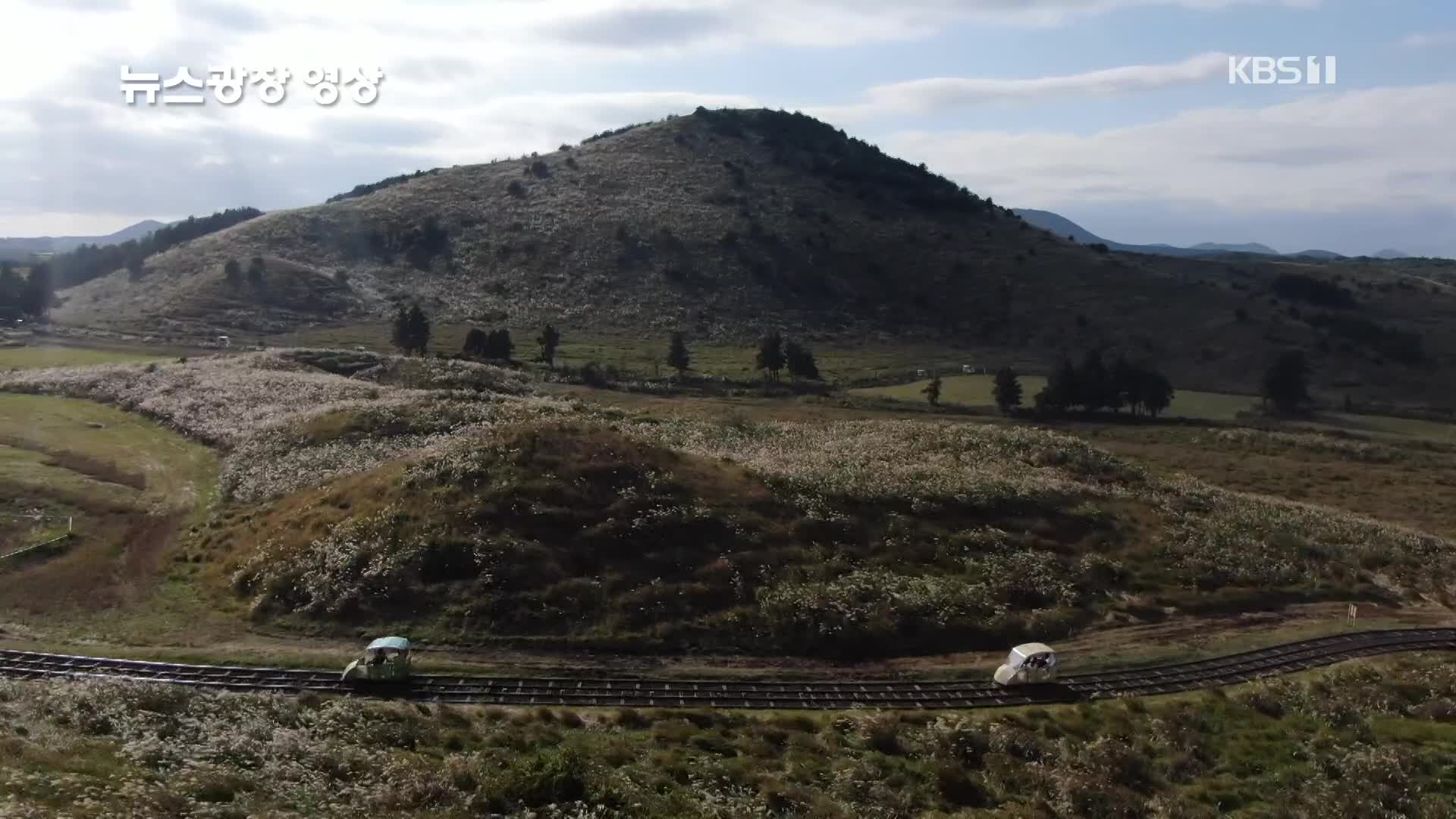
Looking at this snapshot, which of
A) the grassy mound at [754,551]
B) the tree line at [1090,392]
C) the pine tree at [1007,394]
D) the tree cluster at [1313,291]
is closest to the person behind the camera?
the grassy mound at [754,551]

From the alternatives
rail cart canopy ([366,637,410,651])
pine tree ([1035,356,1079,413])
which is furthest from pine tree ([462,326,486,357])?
rail cart canopy ([366,637,410,651])

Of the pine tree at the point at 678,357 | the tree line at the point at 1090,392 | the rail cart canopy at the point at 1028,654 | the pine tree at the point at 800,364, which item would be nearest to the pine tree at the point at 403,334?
the pine tree at the point at 678,357

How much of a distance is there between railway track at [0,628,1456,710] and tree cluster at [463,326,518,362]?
73938 mm

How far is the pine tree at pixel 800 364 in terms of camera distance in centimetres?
9988

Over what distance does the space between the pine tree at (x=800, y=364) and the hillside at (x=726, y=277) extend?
27.5 meters

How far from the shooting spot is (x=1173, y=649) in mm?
32750

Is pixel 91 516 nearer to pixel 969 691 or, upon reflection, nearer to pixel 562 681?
pixel 562 681

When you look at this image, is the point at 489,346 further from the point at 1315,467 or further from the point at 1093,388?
the point at 1315,467

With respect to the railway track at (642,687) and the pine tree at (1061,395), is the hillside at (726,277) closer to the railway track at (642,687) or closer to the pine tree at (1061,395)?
the pine tree at (1061,395)

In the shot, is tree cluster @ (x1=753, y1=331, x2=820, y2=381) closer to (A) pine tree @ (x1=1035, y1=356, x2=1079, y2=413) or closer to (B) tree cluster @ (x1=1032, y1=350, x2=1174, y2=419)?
→ (B) tree cluster @ (x1=1032, y1=350, x2=1174, y2=419)

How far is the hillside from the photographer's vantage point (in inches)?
4894

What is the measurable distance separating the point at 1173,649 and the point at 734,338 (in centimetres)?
9711

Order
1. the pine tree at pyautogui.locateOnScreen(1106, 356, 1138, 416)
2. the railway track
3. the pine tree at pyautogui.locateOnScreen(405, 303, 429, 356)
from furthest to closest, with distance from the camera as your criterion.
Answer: the pine tree at pyautogui.locateOnScreen(405, 303, 429, 356), the pine tree at pyautogui.locateOnScreen(1106, 356, 1138, 416), the railway track

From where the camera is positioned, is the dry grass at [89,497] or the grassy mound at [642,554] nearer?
the grassy mound at [642,554]
